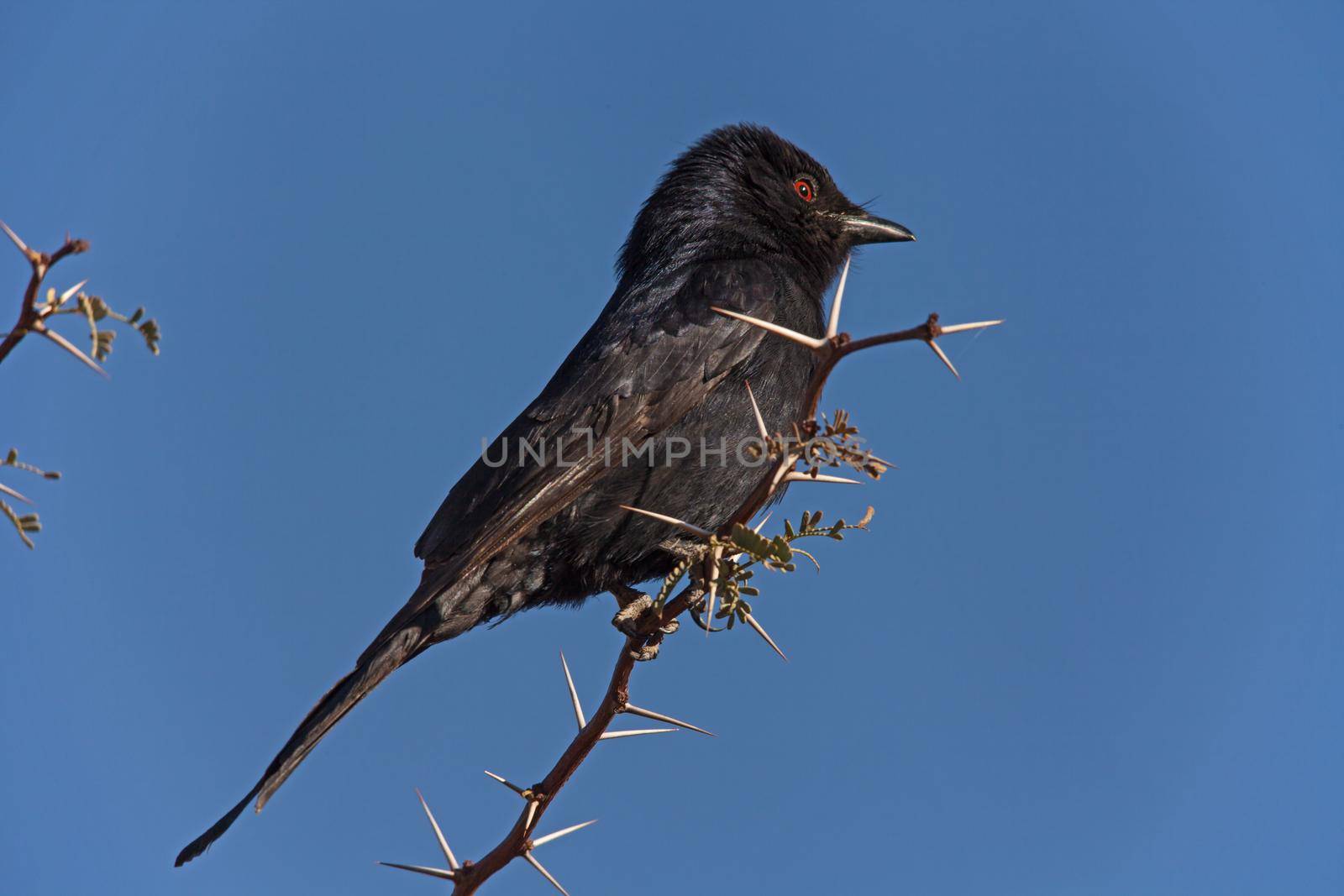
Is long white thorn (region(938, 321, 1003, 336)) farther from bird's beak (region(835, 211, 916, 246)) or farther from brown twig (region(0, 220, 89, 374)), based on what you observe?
bird's beak (region(835, 211, 916, 246))

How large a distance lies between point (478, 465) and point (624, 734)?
1.99 m

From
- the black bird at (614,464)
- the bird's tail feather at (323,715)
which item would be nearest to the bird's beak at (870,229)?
the black bird at (614,464)

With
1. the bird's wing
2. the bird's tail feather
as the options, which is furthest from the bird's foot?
the bird's tail feather

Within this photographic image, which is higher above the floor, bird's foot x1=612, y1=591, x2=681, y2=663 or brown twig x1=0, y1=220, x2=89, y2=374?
bird's foot x1=612, y1=591, x2=681, y2=663

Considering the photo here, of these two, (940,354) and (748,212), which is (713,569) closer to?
(940,354)

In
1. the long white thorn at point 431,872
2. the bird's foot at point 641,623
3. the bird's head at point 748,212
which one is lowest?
the long white thorn at point 431,872

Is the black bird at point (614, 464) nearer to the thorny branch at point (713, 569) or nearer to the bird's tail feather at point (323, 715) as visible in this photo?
the bird's tail feather at point (323, 715)

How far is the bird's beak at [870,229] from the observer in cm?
677

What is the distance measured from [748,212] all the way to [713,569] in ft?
11.4

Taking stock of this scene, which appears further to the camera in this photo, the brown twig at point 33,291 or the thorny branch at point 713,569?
the thorny branch at point 713,569

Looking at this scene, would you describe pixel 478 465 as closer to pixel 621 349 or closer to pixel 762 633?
pixel 621 349

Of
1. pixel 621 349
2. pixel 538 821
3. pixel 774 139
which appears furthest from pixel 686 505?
pixel 774 139

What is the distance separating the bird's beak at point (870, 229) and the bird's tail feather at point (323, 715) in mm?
3522

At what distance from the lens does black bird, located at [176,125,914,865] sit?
4672 millimetres
